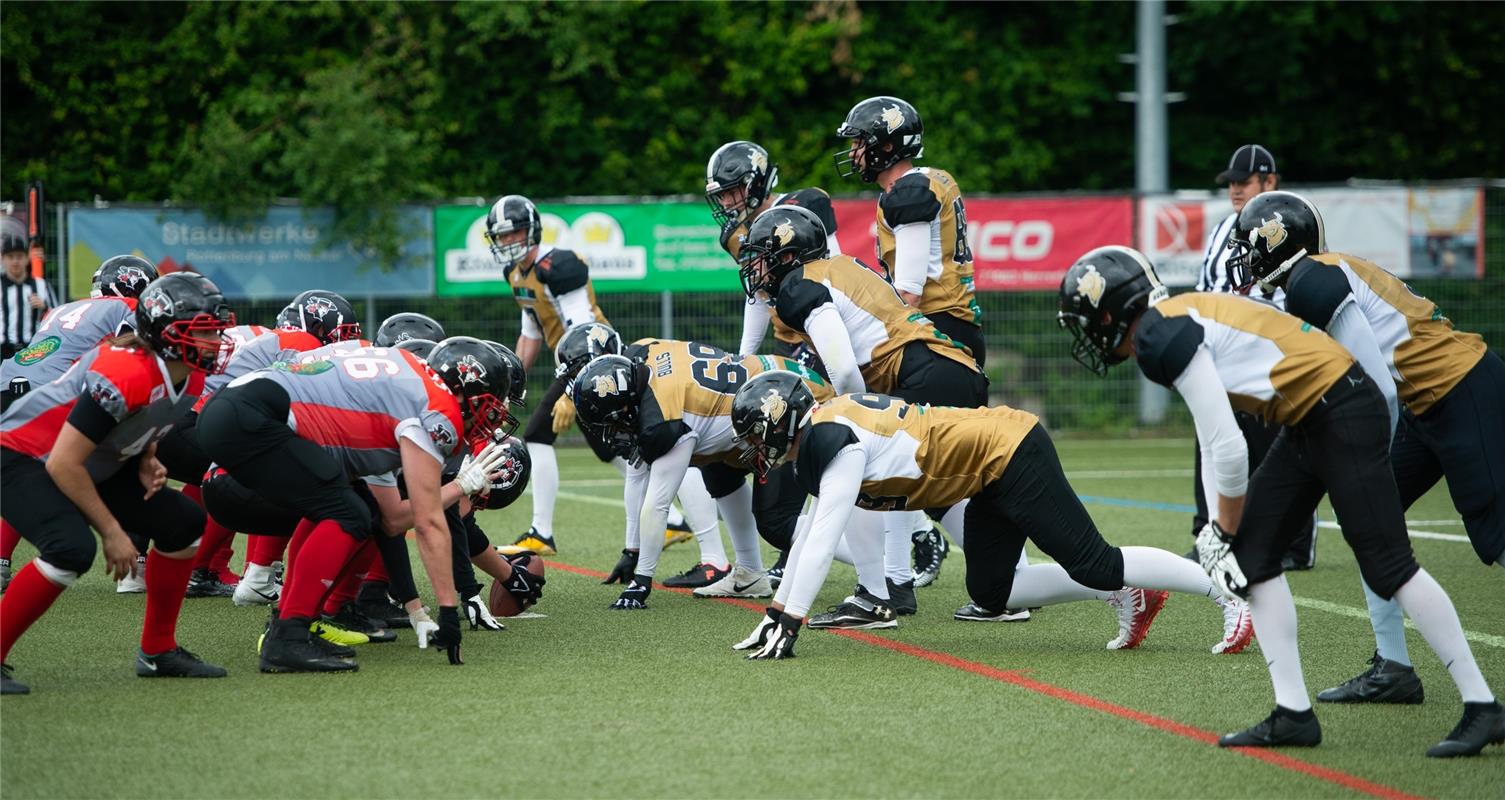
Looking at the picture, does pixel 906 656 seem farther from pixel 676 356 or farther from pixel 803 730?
pixel 676 356

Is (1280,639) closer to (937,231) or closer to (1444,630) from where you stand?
(1444,630)

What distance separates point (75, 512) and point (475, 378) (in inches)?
58.7

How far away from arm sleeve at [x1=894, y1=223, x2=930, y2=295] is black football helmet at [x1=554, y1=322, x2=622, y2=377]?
1623mm

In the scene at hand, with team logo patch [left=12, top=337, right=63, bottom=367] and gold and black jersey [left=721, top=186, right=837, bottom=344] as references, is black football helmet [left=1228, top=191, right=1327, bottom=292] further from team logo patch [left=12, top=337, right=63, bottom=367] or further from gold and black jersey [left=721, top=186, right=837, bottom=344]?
team logo patch [left=12, top=337, right=63, bottom=367]

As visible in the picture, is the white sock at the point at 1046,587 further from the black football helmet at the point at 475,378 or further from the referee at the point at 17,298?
the referee at the point at 17,298

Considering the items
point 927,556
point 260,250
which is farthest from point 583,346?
point 260,250

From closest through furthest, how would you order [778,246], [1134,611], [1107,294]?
[1107,294], [1134,611], [778,246]

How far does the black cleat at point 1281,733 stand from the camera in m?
4.61

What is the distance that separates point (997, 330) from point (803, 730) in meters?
11.7

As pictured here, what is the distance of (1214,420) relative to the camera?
4.45m

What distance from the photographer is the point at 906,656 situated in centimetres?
609

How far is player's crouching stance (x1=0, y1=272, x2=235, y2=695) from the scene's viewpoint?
17.2 ft

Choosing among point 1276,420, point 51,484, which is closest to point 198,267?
point 51,484

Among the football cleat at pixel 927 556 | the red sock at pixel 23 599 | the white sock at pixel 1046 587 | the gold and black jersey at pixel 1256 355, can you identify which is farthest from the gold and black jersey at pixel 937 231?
the red sock at pixel 23 599
